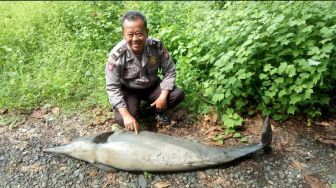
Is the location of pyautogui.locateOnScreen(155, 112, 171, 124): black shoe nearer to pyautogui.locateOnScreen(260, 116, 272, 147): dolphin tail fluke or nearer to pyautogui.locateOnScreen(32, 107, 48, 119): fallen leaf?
pyautogui.locateOnScreen(260, 116, 272, 147): dolphin tail fluke

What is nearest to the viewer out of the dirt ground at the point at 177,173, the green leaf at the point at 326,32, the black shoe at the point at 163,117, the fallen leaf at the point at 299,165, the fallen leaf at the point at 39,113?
the dirt ground at the point at 177,173

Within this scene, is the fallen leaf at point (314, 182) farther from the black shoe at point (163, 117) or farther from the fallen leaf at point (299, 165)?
the black shoe at point (163, 117)

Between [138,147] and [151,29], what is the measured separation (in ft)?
8.45

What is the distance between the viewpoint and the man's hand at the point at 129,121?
11.9 feet

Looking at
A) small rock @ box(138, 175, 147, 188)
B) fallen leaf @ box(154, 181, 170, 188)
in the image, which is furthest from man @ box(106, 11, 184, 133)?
fallen leaf @ box(154, 181, 170, 188)

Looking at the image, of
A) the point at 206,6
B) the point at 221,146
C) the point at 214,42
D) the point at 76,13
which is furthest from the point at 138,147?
the point at 206,6

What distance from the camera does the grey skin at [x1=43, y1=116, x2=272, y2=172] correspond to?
3443 millimetres

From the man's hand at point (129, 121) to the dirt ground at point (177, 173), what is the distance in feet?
1.39

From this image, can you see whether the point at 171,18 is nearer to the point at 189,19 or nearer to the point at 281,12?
the point at 189,19

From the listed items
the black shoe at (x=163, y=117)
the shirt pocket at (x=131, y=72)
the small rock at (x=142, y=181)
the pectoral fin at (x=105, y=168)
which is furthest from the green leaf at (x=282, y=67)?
the pectoral fin at (x=105, y=168)

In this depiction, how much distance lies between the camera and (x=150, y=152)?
3459 mm

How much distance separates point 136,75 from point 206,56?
0.88 m

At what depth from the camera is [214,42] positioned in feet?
14.5

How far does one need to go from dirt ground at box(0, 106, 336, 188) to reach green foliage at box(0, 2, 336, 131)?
19 cm
